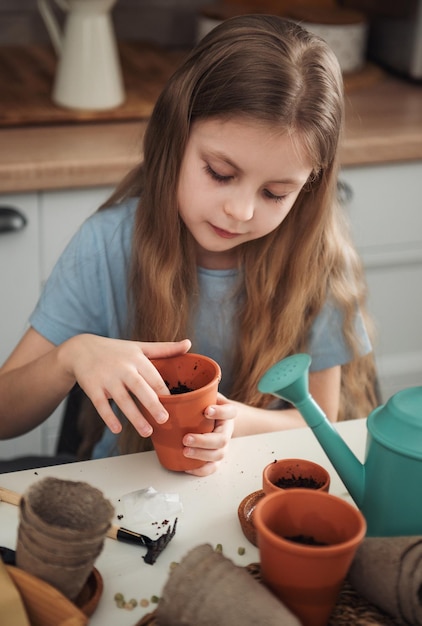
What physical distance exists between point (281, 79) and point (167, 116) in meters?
0.16

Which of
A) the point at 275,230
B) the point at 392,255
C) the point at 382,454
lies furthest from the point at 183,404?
the point at 392,255

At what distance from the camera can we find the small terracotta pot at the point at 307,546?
72 centimetres

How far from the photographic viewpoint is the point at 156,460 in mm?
1032

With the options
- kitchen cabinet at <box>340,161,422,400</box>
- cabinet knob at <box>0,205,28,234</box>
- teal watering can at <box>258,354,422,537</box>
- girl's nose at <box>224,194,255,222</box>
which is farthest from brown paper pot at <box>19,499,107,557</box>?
kitchen cabinet at <box>340,161,422,400</box>

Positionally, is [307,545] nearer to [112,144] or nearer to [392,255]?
[112,144]

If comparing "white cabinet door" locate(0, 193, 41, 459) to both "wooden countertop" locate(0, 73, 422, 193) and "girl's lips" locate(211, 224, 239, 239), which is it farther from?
"girl's lips" locate(211, 224, 239, 239)

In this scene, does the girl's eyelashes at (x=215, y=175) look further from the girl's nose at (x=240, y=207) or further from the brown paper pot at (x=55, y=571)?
the brown paper pot at (x=55, y=571)

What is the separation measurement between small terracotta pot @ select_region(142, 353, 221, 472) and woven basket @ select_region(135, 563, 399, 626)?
0.19m

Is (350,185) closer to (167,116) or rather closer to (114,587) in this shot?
(167,116)

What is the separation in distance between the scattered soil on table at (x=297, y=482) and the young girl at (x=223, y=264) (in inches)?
3.7

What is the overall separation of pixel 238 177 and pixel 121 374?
290 mm

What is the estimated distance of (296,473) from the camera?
93 centimetres

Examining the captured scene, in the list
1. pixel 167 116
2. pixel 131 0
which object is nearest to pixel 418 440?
pixel 167 116

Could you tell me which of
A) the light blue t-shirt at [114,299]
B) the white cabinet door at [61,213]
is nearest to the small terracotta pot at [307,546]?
the light blue t-shirt at [114,299]
